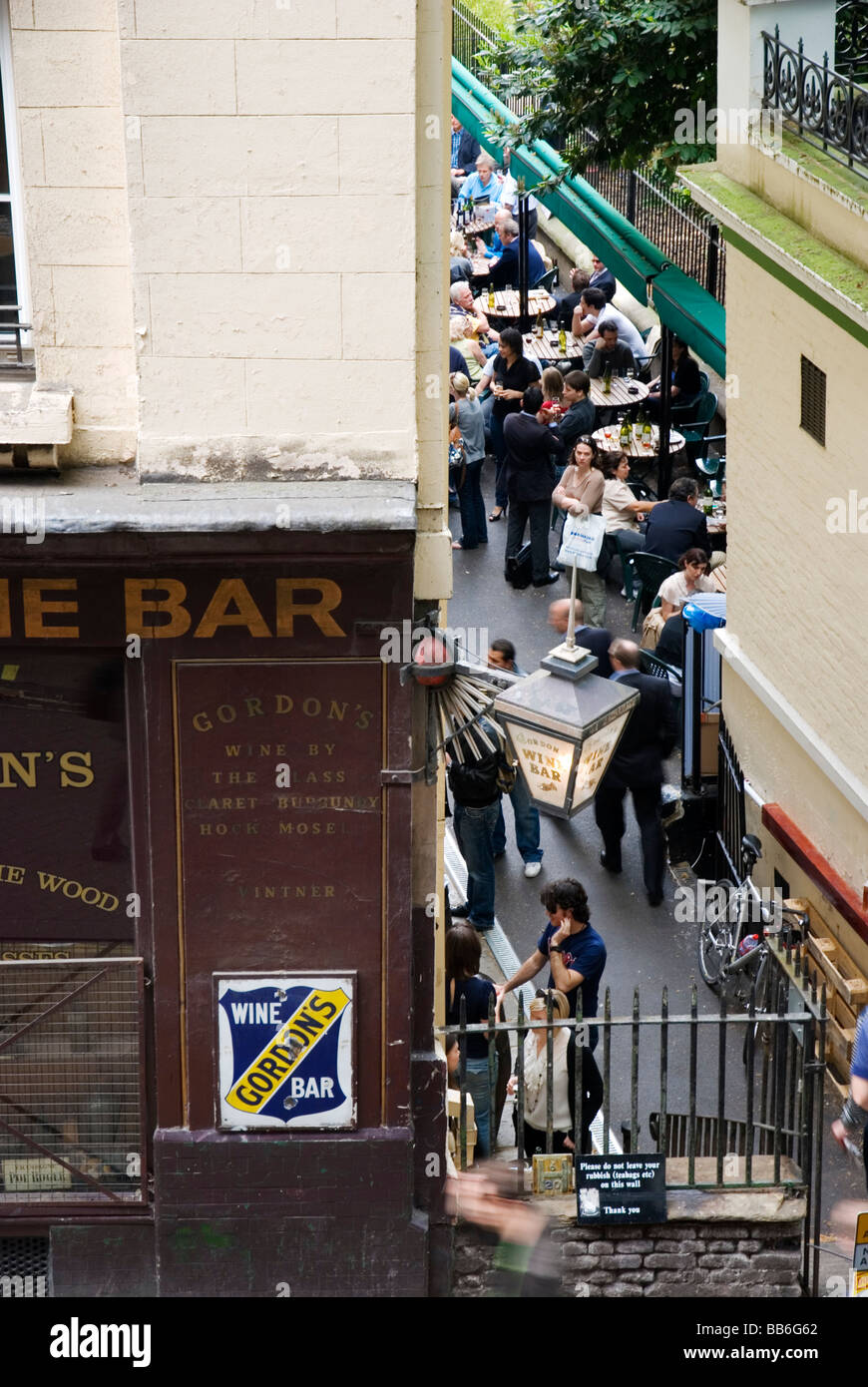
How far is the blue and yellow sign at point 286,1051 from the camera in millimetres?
8727

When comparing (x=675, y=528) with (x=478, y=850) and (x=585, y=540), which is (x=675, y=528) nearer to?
(x=585, y=540)

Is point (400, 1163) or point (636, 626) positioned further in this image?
point (636, 626)

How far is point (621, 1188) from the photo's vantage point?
9.40 meters

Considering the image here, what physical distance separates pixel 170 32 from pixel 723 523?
10818 mm

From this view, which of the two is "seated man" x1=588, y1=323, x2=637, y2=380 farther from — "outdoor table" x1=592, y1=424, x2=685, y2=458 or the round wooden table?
"outdoor table" x1=592, y1=424, x2=685, y2=458

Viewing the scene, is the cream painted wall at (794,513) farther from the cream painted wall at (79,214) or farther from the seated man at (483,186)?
the seated man at (483,186)

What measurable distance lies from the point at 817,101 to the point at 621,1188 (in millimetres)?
6631

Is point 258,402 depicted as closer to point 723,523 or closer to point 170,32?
point 170,32

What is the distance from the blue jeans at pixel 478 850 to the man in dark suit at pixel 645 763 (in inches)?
37.1

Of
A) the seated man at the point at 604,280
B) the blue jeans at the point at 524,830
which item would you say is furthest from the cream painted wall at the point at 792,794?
the seated man at the point at 604,280

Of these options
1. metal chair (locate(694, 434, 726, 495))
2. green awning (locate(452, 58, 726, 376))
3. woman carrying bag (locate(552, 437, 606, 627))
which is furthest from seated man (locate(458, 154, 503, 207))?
woman carrying bag (locate(552, 437, 606, 627))

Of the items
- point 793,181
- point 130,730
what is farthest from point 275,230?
point 793,181

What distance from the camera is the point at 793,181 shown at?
1225 centimetres

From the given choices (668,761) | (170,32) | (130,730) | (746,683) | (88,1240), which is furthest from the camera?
(668,761)
